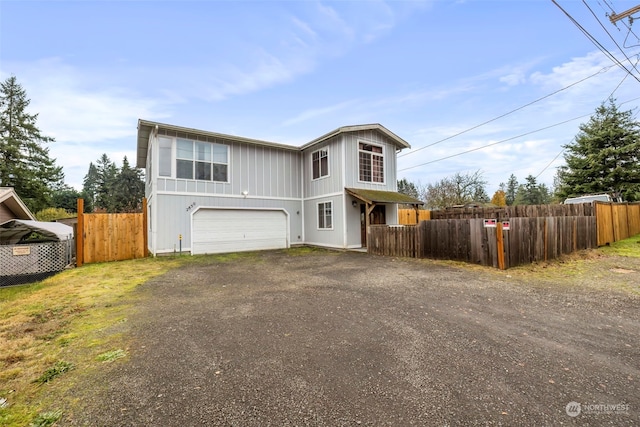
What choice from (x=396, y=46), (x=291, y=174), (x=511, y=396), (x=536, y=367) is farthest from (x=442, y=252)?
(x=396, y=46)

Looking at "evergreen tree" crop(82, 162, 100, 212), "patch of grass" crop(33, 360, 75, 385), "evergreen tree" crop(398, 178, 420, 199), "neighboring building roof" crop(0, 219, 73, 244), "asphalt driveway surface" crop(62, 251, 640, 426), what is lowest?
"asphalt driveway surface" crop(62, 251, 640, 426)

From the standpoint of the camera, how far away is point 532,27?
1025cm

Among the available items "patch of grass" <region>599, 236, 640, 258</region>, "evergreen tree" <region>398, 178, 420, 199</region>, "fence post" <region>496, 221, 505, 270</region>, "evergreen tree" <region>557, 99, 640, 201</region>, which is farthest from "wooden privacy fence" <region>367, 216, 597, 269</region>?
"evergreen tree" <region>398, 178, 420, 199</region>

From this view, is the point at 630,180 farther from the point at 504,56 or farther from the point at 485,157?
the point at 504,56

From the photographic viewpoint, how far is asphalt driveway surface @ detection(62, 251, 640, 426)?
2006mm

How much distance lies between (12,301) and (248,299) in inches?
181

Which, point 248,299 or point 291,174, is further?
point 291,174

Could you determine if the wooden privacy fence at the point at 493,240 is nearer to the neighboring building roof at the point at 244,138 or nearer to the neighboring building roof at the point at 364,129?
the neighboring building roof at the point at 364,129

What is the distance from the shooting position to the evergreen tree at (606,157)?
18.9 m

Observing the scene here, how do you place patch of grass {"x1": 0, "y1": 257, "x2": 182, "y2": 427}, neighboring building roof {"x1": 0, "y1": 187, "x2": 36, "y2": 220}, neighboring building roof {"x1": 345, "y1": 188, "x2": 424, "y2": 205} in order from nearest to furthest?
patch of grass {"x1": 0, "y1": 257, "x2": 182, "y2": 427}
neighboring building roof {"x1": 0, "y1": 187, "x2": 36, "y2": 220}
neighboring building roof {"x1": 345, "y1": 188, "x2": 424, "y2": 205}

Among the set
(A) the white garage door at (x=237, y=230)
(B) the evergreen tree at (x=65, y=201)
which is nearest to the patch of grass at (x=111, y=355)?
(A) the white garage door at (x=237, y=230)

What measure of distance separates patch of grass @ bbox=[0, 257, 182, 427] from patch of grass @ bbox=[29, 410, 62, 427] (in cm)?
4

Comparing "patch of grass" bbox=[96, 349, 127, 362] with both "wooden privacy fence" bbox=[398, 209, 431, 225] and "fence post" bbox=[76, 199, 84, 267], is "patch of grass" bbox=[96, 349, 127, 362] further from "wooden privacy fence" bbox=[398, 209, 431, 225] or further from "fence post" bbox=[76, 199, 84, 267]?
"wooden privacy fence" bbox=[398, 209, 431, 225]

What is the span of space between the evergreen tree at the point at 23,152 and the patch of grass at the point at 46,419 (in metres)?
29.6
